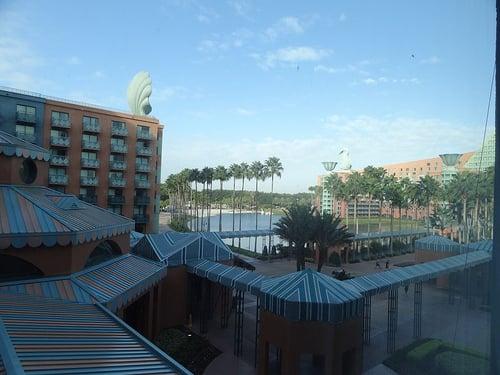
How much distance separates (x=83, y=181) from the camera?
49.8 meters

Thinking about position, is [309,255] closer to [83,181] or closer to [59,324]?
[83,181]

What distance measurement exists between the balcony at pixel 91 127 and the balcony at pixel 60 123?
2032mm

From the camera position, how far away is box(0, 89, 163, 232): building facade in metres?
46.0

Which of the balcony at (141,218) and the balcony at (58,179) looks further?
the balcony at (141,218)

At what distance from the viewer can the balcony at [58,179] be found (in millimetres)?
46869

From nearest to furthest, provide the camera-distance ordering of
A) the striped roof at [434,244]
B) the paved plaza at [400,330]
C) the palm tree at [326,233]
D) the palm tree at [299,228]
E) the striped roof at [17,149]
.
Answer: the paved plaza at [400,330]
the striped roof at [17,149]
the striped roof at [434,244]
the palm tree at [326,233]
the palm tree at [299,228]

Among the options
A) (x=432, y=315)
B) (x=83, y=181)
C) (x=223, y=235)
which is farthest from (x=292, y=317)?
(x=83, y=181)

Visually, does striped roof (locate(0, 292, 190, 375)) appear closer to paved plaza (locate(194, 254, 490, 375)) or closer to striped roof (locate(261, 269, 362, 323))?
paved plaza (locate(194, 254, 490, 375))

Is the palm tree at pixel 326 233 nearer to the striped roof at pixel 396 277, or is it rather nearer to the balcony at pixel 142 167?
the striped roof at pixel 396 277

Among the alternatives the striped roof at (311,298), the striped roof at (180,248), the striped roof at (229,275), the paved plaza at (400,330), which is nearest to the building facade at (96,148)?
the striped roof at (180,248)

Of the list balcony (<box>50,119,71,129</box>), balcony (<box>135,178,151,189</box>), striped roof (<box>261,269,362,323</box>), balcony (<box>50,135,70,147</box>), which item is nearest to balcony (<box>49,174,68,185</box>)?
balcony (<box>50,135,70,147</box>)

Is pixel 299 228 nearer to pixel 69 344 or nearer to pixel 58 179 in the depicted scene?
pixel 58 179

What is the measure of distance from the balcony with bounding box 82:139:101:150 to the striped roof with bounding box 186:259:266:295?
33.5m

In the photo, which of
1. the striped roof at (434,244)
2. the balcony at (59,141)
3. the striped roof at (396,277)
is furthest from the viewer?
the balcony at (59,141)
